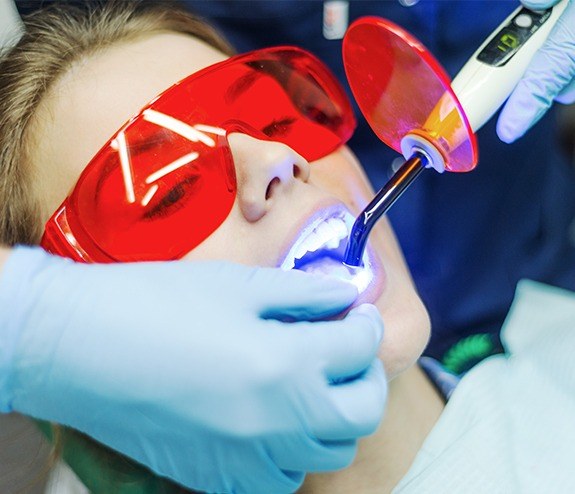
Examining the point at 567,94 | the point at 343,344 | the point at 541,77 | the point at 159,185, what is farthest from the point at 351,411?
the point at 567,94

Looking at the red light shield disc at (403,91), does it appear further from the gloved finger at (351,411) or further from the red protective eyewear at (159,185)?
the gloved finger at (351,411)

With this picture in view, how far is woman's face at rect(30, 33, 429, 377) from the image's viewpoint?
1.05 m

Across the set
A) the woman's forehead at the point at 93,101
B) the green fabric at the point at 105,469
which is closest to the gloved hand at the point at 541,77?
the woman's forehead at the point at 93,101

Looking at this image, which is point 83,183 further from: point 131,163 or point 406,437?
point 406,437

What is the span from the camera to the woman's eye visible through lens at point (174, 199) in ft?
3.43

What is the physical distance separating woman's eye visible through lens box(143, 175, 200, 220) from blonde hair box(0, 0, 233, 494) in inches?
9.4

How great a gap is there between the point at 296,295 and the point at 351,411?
6.8 inches

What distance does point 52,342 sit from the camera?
2.78 feet

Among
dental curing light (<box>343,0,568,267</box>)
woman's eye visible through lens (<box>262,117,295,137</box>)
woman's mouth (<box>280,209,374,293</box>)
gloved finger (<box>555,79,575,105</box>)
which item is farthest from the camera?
gloved finger (<box>555,79,575,105</box>)

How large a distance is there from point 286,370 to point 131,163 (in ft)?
1.36

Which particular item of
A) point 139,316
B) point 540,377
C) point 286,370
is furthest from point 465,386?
point 139,316

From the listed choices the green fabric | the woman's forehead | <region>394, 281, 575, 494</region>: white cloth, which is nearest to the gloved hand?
<region>394, 281, 575, 494</region>: white cloth

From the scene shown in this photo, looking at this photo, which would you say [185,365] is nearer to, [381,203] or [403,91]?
Result: [381,203]

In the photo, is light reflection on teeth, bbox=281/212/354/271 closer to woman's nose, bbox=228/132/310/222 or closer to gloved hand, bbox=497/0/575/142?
woman's nose, bbox=228/132/310/222
